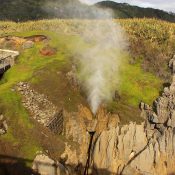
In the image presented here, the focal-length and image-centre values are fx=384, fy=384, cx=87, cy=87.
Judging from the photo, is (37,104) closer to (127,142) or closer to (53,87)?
(53,87)

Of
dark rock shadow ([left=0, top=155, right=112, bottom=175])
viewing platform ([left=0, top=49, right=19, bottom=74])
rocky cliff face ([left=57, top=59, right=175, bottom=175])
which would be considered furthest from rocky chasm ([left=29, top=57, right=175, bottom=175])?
viewing platform ([left=0, top=49, right=19, bottom=74])

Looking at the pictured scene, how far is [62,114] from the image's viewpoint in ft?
158

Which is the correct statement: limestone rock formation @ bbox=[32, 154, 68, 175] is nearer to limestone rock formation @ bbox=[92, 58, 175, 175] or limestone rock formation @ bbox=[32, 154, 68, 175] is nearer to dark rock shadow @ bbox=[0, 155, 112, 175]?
dark rock shadow @ bbox=[0, 155, 112, 175]

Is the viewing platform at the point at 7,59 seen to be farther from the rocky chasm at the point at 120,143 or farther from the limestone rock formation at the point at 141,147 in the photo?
the limestone rock formation at the point at 141,147

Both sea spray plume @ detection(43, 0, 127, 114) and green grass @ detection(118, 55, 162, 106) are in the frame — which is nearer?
sea spray plume @ detection(43, 0, 127, 114)

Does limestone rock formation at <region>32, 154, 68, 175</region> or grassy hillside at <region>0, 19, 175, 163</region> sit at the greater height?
grassy hillside at <region>0, 19, 175, 163</region>

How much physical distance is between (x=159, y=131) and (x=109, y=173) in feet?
32.0

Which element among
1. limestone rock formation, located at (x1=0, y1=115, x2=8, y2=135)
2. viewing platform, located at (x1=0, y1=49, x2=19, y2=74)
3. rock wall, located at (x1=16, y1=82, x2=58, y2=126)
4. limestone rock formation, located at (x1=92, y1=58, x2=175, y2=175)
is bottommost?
limestone rock formation, located at (x1=92, y1=58, x2=175, y2=175)

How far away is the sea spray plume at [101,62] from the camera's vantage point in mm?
53594

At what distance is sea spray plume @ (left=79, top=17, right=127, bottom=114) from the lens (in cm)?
5359

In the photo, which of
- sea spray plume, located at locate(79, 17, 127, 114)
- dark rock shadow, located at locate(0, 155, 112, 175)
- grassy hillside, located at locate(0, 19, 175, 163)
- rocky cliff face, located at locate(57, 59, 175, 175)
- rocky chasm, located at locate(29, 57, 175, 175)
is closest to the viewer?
dark rock shadow, located at locate(0, 155, 112, 175)

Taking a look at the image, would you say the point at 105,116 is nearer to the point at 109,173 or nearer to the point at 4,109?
the point at 109,173

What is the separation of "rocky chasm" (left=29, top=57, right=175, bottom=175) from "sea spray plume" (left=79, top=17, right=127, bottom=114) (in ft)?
→ 10.8

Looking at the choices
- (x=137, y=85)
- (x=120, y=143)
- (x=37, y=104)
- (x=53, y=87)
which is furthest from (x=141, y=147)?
(x=53, y=87)
